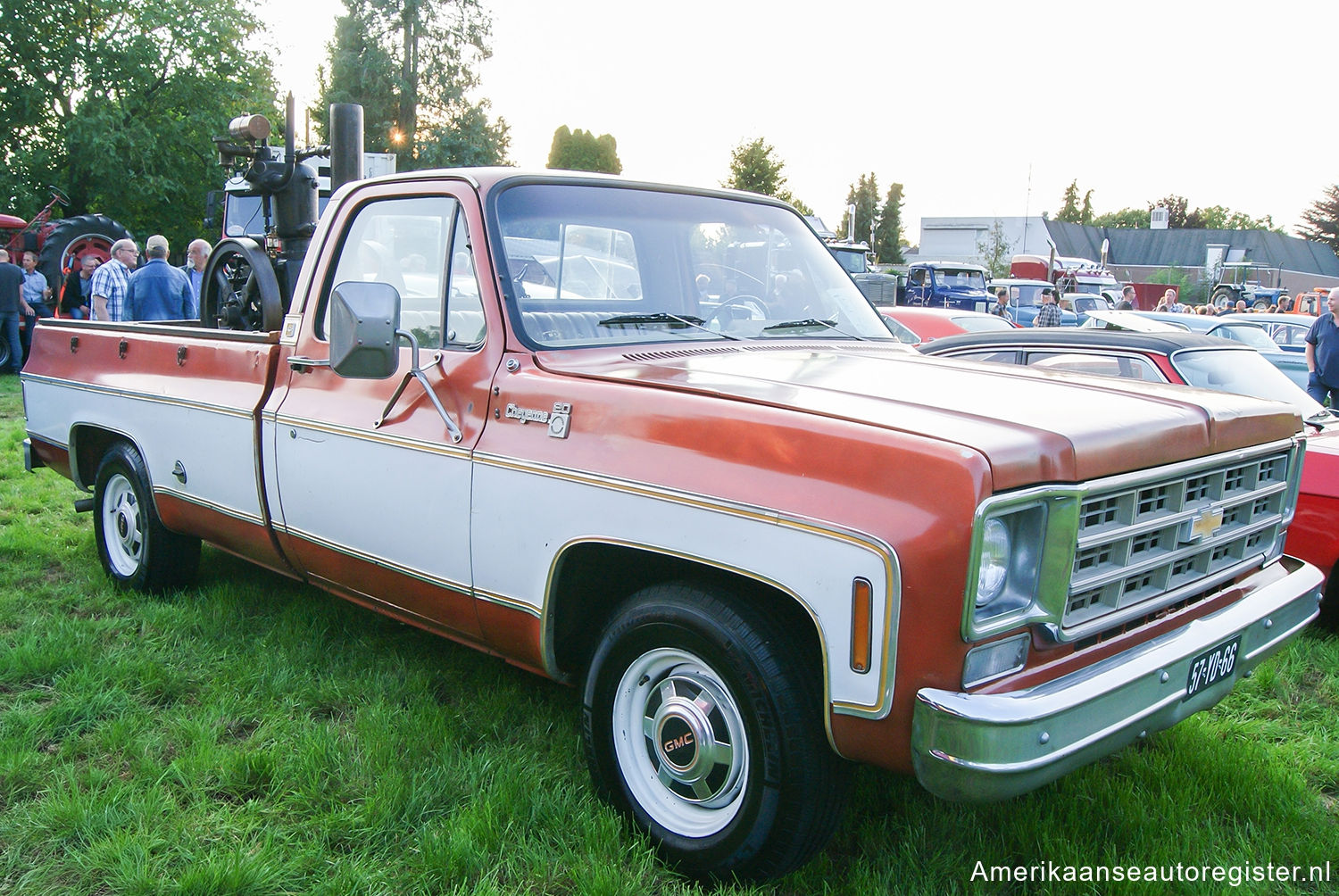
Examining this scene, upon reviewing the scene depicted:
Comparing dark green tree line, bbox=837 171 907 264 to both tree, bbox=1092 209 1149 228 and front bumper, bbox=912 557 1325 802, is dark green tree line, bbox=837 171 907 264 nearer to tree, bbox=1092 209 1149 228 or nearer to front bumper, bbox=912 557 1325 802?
tree, bbox=1092 209 1149 228

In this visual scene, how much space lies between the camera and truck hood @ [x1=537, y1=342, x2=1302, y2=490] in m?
2.19

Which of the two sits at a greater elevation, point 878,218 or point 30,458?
point 878,218

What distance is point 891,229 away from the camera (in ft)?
254

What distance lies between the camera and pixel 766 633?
238cm

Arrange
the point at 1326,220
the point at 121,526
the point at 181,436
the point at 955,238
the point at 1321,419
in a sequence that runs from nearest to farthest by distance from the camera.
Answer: the point at 181,436 < the point at 121,526 < the point at 1321,419 < the point at 955,238 < the point at 1326,220

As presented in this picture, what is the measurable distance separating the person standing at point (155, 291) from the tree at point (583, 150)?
38.7 metres

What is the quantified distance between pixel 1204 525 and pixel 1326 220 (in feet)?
281

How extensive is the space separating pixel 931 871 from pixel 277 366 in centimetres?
290

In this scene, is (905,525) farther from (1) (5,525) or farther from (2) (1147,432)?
(1) (5,525)

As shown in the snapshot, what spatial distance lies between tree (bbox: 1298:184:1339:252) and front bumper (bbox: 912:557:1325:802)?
85.0 m

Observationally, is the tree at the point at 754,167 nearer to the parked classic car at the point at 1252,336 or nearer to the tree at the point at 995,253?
the tree at the point at 995,253

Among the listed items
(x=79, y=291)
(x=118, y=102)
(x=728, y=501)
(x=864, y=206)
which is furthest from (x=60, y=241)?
(x=864, y=206)

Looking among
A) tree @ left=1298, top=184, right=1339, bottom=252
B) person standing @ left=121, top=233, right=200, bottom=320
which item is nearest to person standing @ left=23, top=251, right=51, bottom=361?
person standing @ left=121, top=233, right=200, bottom=320

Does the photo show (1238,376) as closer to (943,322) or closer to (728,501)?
(728,501)
